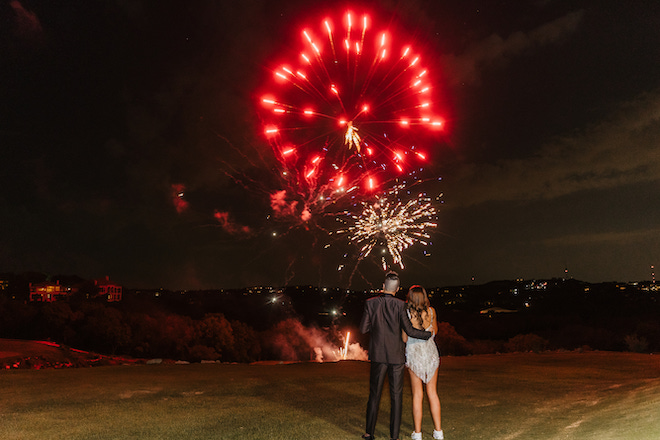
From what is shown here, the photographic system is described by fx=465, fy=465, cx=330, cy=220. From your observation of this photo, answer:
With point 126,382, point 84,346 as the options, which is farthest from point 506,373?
point 84,346

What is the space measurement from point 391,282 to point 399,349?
891 mm

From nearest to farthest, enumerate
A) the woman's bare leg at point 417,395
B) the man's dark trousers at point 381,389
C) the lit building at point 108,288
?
the man's dark trousers at point 381,389, the woman's bare leg at point 417,395, the lit building at point 108,288

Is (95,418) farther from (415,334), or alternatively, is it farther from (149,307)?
(149,307)

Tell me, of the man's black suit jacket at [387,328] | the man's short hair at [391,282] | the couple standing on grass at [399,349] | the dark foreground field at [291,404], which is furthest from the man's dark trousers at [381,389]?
the man's short hair at [391,282]

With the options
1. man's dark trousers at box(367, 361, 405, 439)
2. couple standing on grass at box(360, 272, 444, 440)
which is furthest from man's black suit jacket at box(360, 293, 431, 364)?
man's dark trousers at box(367, 361, 405, 439)

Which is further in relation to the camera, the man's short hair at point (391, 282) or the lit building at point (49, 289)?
the lit building at point (49, 289)

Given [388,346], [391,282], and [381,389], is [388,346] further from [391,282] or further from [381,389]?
[391,282]

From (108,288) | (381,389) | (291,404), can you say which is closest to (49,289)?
(108,288)

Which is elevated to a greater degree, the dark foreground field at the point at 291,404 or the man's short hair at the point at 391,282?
the man's short hair at the point at 391,282

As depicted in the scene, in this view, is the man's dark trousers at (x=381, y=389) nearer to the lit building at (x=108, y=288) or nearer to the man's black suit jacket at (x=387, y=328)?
the man's black suit jacket at (x=387, y=328)

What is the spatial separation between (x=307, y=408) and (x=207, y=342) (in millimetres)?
42788

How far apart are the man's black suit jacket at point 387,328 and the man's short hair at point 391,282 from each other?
93mm

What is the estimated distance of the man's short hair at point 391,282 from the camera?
251 inches

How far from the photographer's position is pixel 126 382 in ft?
34.5
